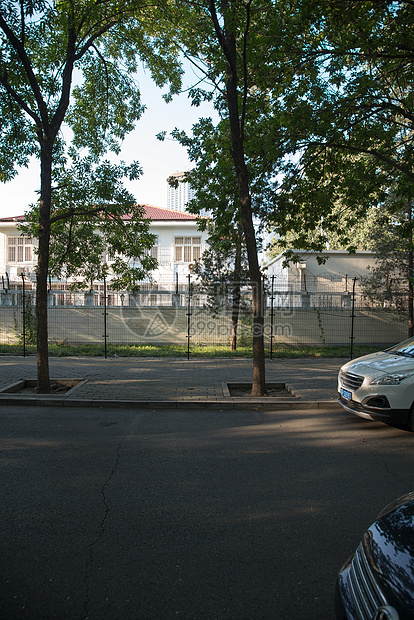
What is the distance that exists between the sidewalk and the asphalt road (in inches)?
56.4

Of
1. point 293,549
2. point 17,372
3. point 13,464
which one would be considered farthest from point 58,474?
point 17,372

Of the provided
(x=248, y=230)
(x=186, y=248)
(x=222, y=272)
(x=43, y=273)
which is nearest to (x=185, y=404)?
(x=248, y=230)

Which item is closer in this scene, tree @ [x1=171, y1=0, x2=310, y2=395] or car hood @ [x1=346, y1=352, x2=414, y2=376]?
car hood @ [x1=346, y1=352, x2=414, y2=376]

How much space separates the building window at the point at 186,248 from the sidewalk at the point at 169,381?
18244 mm

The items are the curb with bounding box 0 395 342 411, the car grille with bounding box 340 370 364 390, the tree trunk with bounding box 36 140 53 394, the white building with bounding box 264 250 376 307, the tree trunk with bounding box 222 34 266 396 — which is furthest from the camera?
the white building with bounding box 264 250 376 307

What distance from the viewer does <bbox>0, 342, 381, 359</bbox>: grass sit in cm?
1495

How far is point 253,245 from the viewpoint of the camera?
9.04 meters

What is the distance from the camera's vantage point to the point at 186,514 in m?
3.89

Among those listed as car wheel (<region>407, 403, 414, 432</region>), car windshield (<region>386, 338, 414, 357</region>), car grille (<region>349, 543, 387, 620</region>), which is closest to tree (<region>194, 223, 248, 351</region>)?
car windshield (<region>386, 338, 414, 357</region>)

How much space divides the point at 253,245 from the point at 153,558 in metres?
6.80

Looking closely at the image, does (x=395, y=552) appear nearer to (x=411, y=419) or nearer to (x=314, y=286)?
(x=411, y=419)

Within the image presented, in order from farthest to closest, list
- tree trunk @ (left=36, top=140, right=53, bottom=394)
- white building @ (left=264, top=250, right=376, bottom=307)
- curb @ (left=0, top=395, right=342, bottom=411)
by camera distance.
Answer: white building @ (left=264, top=250, right=376, bottom=307) → tree trunk @ (left=36, top=140, right=53, bottom=394) → curb @ (left=0, top=395, right=342, bottom=411)

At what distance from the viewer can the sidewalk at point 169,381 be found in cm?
842

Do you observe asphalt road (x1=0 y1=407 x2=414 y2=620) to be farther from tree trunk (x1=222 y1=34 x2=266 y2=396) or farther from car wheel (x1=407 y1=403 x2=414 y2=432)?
tree trunk (x1=222 y1=34 x2=266 y2=396)
